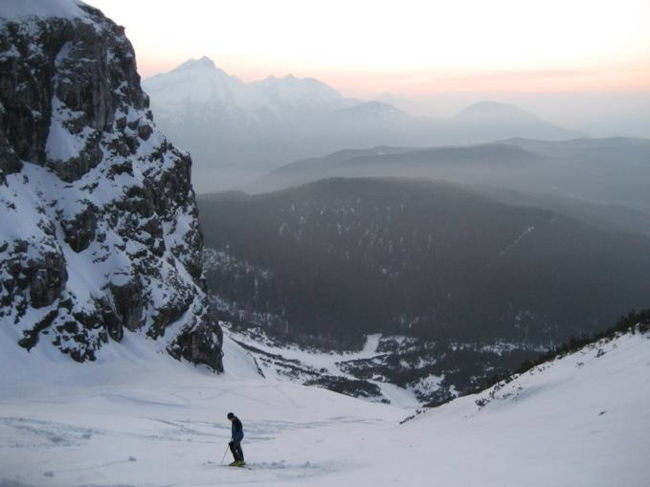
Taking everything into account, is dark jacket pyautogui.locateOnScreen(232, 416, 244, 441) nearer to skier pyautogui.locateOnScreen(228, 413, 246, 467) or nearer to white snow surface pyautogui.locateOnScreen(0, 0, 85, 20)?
skier pyautogui.locateOnScreen(228, 413, 246, 467)

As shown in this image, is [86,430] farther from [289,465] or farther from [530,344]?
[530,344]

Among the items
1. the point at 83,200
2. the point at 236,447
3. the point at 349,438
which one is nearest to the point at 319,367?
the point at 83,200

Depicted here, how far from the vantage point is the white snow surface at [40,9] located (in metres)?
45.1

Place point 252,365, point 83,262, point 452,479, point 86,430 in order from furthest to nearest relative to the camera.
Result: point 252,365 < point 83,262 < point 86,430 < point 452,479

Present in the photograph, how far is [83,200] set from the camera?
47.1 meters

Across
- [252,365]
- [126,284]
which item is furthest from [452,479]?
[252,365]

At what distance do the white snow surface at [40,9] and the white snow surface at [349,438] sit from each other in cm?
2813

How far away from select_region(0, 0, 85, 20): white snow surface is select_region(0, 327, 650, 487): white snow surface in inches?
1107

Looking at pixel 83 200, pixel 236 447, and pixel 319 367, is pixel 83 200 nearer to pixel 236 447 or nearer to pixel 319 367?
pixel 236 447

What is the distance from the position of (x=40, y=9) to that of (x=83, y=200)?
1759cm

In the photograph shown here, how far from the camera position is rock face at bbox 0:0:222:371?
3972 cm

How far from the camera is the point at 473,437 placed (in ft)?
65.8

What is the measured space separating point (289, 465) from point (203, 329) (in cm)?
3778

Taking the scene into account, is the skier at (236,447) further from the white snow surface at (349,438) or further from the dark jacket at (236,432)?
the white snow surface at (349,438)
